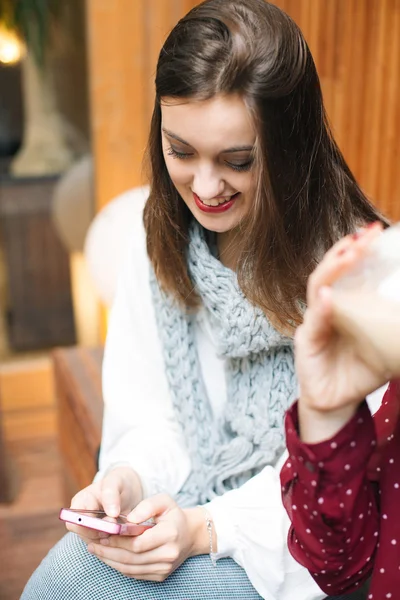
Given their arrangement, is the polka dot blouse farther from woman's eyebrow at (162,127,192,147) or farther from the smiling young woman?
woman's eyebrow at (162,127,192,147)

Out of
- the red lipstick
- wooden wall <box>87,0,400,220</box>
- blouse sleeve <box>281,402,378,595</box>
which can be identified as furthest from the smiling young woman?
wooden wall <box>87,0,400,220</box>

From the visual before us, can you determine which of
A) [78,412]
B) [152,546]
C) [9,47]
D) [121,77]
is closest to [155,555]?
[152,546]

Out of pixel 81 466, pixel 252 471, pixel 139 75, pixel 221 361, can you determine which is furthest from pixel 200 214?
pixel 139 75

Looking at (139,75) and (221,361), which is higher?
(139,75)

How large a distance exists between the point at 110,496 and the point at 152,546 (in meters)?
0.08

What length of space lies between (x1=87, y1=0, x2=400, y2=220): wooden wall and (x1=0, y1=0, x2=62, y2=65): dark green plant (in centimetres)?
17

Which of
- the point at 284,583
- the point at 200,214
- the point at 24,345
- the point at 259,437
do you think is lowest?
the point at 24,345

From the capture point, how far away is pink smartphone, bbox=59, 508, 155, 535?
89 cm

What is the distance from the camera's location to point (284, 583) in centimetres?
101

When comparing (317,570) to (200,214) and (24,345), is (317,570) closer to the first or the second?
(200,214)

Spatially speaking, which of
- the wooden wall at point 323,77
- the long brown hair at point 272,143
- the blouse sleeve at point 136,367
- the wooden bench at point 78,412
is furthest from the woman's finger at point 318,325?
the wooden wall at point 323,77

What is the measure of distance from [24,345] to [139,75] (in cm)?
93

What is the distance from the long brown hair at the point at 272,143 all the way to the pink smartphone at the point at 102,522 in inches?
12.3

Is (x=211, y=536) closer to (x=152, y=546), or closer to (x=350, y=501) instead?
(x=152, y=546)
